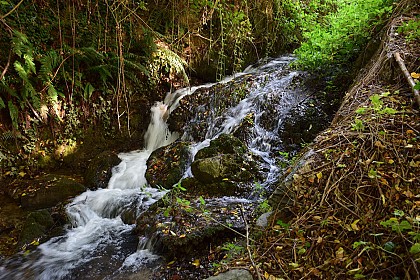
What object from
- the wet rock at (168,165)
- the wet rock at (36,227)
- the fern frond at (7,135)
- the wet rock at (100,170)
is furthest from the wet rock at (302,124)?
the fern frond at (7,135)

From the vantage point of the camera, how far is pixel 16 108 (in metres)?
5.76

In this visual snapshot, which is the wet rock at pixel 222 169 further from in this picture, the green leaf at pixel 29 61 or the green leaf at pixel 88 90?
the green leaf at pixel 29 61

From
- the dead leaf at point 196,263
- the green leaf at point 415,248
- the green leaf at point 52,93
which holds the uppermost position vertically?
the green leaf at point 52,93

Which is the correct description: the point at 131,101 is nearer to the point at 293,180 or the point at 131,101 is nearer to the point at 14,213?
the point at 14,213

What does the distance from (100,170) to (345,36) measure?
6243 millimetres

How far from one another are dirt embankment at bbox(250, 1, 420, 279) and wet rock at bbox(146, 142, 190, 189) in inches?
110

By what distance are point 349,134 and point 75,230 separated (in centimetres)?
458

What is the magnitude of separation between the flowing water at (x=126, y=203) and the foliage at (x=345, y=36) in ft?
2.10

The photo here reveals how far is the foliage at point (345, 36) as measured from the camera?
5.86 m

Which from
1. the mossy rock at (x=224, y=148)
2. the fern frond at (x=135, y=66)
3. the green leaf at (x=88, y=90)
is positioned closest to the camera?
the mossy rock at (x=224, y=148)

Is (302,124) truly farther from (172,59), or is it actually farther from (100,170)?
(100,170)

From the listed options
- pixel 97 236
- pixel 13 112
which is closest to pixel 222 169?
pixel 97 236

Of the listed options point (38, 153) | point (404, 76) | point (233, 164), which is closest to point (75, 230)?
point (38, 153)

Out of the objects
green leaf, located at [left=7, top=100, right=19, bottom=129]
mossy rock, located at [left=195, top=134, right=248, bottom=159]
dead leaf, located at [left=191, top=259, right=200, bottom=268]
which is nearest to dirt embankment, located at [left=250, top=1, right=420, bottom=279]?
dead leaf, located at [left=191, top=259, right=200, bottom=268]
